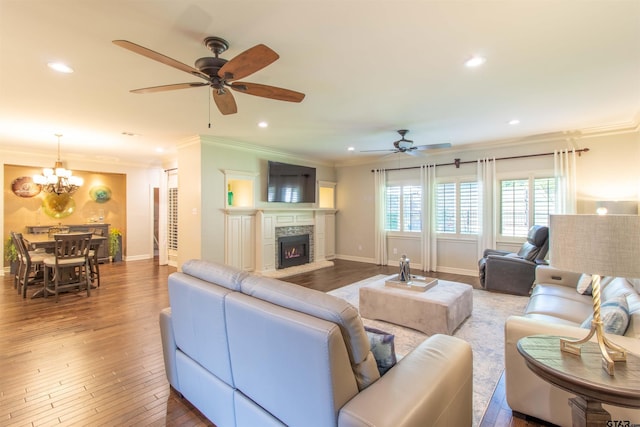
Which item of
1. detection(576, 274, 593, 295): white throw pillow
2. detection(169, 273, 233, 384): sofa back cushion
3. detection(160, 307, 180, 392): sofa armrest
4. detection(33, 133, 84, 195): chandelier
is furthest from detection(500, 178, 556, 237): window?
detection(33, 133, 84, 195): chandelier

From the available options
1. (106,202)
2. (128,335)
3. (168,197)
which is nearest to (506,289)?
(128,335)

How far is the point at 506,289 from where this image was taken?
15.9 ft

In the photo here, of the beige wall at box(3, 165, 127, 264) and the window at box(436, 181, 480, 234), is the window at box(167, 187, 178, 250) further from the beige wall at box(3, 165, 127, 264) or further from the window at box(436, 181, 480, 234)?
the window at box(436, 181, 480, 234)

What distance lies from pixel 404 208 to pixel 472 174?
1642 millimetres

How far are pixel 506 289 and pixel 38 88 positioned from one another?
21.9ft

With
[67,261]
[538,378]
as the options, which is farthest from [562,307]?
[67,261]

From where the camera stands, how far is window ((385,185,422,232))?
22.9 feet

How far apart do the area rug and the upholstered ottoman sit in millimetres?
97

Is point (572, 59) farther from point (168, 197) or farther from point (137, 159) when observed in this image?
point (137, 159)

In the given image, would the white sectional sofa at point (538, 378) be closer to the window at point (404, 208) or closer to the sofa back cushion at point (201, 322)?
the sofa back cushion at point (201, 322)

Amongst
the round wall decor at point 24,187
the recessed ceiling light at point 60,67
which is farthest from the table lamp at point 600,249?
the round wall decor at point 24,187

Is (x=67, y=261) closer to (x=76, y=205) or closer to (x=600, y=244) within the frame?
(x=76, y=205)

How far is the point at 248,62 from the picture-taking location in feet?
6.63

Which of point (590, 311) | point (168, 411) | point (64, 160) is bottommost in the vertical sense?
point (168, 411)
